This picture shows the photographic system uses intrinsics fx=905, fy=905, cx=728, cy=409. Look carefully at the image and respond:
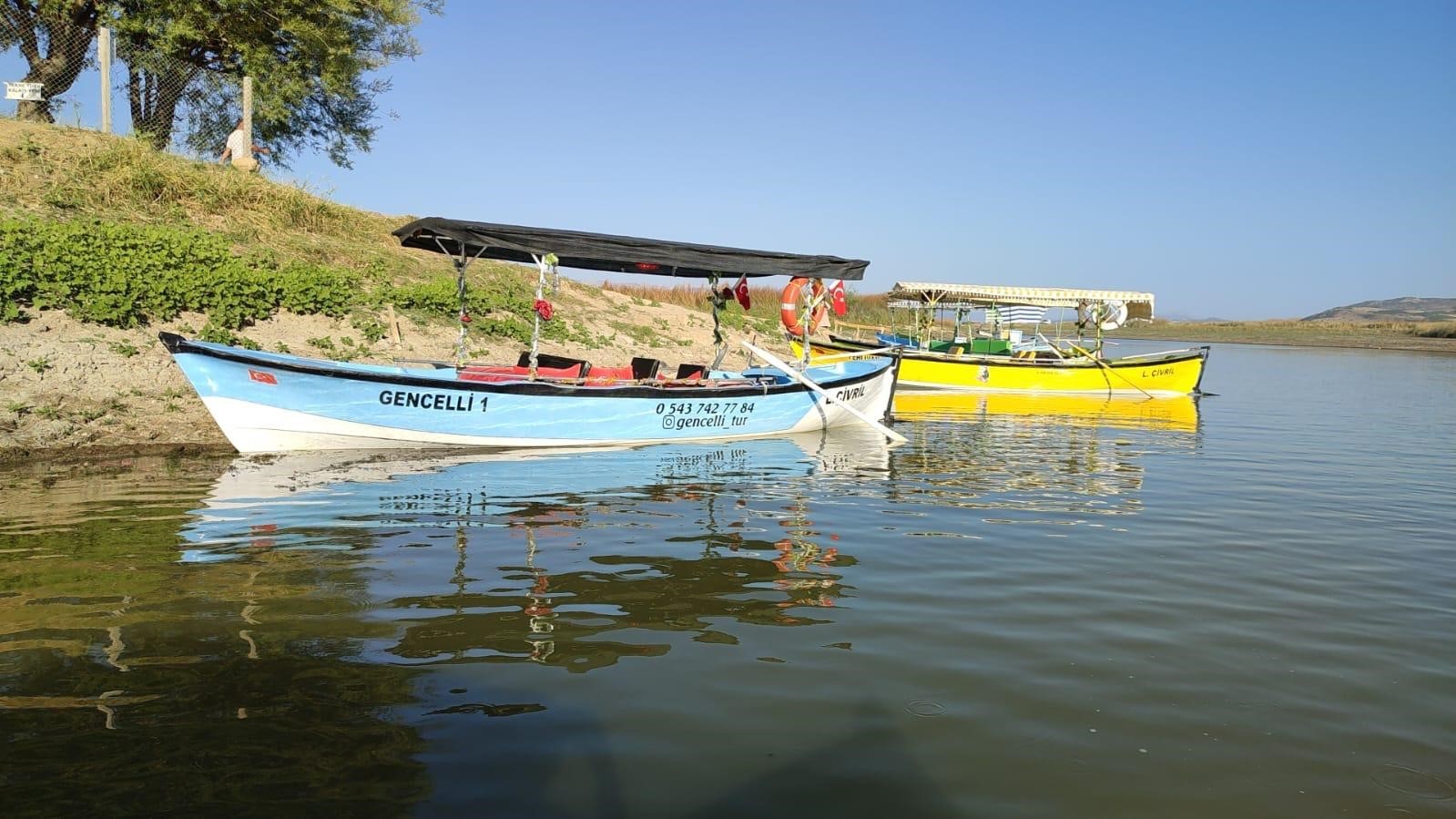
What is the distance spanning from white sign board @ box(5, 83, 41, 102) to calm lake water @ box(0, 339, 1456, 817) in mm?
12941

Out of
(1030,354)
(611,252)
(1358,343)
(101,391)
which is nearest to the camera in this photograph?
(101,391)

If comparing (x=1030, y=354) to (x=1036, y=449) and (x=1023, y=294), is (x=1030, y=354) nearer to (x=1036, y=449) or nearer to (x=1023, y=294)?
(x=1023, y=294)

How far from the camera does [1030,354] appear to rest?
2827 cm

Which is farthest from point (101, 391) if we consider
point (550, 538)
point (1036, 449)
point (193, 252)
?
point (1036, 449)

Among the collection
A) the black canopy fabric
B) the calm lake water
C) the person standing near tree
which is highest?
the person standing near tree

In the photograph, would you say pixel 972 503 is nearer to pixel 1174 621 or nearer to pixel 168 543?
pixel 1174 621

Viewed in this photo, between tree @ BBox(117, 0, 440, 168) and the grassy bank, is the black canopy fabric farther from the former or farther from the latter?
tree @ BBox(117, 0, 440, 168)

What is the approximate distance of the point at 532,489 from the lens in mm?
10609

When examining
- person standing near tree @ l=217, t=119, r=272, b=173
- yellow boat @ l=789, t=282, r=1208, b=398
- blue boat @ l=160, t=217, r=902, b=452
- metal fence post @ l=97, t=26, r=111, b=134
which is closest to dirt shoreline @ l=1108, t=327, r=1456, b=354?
yellow boat @ l=789, t=282, r=1208, b=398

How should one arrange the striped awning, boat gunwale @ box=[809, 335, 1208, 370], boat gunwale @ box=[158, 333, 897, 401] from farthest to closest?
1. the striped awning
2. boat gunwale @ box=[809, 335, 1208, 370]
3. boat gunwale @ box=[158, 333, 897, 401]

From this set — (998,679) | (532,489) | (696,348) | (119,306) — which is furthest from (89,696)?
(696,348)

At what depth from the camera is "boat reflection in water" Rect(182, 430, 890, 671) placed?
593 cm

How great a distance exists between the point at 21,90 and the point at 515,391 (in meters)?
14.9

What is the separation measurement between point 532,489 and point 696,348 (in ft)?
52.4
